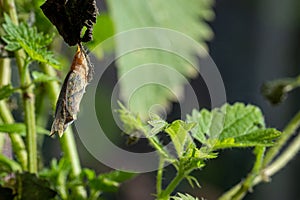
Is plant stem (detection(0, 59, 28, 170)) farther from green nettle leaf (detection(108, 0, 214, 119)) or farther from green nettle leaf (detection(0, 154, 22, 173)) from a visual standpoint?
green nettle leaf (detection(108, 0, 214, 119))

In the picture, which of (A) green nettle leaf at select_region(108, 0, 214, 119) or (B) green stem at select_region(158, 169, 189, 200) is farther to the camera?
(A) green nettle leaf at select_region(108, 0, 214, 119)

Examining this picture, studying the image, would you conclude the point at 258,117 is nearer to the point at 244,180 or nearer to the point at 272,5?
the point at 244,180

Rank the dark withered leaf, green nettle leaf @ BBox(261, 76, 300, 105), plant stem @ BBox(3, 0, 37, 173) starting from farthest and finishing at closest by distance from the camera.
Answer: green nettle leaf @ BBox(261, 76, 300, 105) → plant stem @ BBox(3, 0, 37, 173) → the dark withered leaf

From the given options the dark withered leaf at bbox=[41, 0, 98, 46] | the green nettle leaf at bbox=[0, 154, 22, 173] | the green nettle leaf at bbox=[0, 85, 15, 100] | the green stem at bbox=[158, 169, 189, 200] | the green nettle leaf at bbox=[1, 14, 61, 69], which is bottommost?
the green stem at bbox=[158, 169, 189, 200]

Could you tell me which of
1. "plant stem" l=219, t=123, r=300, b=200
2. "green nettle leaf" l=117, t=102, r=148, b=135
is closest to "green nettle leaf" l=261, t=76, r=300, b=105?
"plant stem" l=219, t=123, r=300, b=200

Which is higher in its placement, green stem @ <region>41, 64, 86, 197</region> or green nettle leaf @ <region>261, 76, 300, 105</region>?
green stem @ <region>41, 64, 86, 197</region>
